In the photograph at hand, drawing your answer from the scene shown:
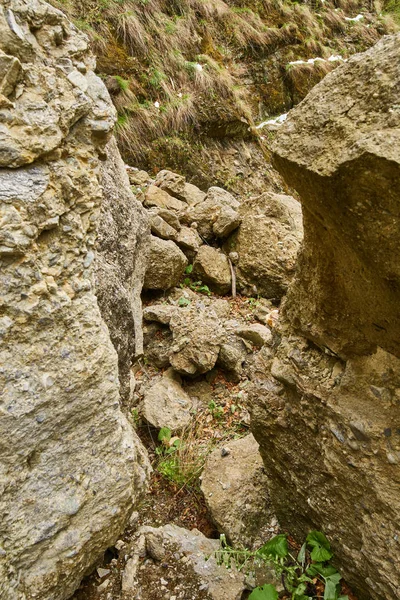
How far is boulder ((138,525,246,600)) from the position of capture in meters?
1.97

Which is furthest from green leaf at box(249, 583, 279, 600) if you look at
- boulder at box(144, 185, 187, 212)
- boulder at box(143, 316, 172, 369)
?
boulder at box(144, 185, 187, 212)

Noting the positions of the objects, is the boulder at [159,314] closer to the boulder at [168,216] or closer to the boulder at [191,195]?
the boulder at [168,216]

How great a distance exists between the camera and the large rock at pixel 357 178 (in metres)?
1.10

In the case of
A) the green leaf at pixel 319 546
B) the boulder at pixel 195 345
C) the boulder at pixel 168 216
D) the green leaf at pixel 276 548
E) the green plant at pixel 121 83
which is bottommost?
the green leaf at pixel 276 548

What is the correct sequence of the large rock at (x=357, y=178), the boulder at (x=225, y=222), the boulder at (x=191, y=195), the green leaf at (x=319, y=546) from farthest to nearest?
the boulder at (x=191, y=195)
the boulder at (x=225, y=222)
the green leaf at (x=319, y=546)
the large rock at (x=357, y=178)

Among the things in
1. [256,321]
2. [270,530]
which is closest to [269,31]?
[256,321]

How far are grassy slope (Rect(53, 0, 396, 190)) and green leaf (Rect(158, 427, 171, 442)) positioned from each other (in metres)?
4.72

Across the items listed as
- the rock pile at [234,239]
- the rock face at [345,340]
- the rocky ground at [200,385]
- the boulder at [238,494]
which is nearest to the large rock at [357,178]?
the rock face at [345,340]

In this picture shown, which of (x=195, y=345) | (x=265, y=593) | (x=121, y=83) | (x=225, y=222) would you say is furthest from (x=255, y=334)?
(x=121, y=83)

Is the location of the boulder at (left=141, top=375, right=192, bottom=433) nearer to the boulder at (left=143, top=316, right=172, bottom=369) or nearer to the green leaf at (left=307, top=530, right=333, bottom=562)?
the boulder at (left=143, top=316, right=172, bottom=369)

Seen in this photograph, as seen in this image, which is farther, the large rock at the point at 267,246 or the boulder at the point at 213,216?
the boulder at the point at 213,216

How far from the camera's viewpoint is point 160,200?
5371 millimetres

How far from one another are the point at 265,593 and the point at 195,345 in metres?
1.92

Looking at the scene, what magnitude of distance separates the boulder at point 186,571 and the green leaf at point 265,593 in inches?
7.1
